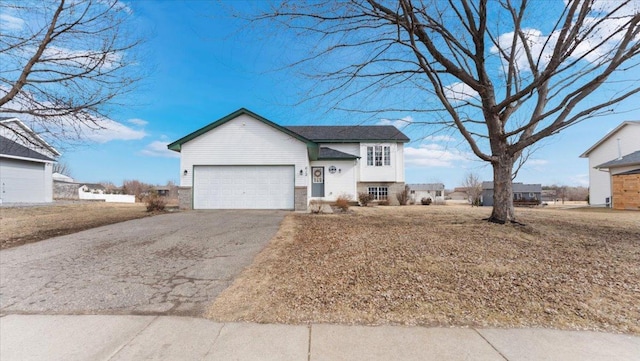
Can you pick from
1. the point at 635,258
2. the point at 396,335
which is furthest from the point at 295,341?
the point at 635,258

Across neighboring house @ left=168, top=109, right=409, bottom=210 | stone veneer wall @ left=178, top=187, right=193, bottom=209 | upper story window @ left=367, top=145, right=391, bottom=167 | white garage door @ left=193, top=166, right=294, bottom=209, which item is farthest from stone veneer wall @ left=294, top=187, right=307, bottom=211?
upper story window @ left=367, top=145, right=391, bottom=167

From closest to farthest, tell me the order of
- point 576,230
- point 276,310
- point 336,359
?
point 336,359 → point 276,310 → point 576,230

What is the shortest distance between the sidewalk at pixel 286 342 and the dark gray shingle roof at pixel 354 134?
2051cm

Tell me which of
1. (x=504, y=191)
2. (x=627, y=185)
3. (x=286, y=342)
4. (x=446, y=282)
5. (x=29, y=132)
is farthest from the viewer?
(x=627, y=185)

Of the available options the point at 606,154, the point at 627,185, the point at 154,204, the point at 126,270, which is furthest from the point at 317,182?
the point at 606,154

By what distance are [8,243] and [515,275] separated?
35.3 ft

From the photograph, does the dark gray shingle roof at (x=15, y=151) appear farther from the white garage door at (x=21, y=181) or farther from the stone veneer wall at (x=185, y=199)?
the stone veneer wall at (x=185, y=199)

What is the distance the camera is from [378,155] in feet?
79.6

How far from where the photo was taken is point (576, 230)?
800 centimetres

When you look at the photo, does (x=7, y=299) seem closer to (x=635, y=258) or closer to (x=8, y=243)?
(x=8, y=243)

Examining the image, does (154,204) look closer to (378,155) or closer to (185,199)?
(185,199)

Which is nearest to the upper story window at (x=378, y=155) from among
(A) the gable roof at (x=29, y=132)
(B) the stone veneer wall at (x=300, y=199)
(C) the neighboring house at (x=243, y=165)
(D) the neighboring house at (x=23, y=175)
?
(C) the neighboring house at (x=243, y=165)

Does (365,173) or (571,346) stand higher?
(365,173)

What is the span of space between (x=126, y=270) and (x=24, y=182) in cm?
2254
